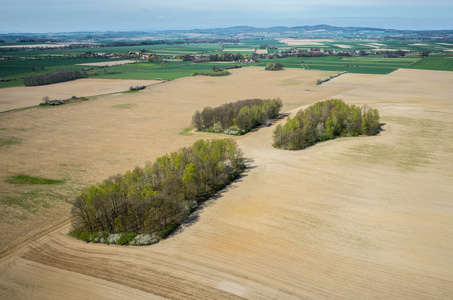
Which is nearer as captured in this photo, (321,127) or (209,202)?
(209,202)

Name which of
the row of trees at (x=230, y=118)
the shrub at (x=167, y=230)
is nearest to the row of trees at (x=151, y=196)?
the shrub at (x=167, y=230)

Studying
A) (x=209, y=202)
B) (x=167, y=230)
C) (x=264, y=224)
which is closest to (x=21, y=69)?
(x=209, y=202)

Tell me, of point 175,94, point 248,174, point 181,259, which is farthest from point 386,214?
point 175,94

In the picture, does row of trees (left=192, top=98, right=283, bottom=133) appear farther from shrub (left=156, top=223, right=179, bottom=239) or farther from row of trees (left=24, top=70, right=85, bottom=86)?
row of trees (left=24, top=70, right=85, bottom=86)

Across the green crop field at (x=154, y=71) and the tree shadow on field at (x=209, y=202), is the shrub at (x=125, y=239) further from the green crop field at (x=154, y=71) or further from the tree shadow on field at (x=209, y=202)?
the green crop field at (x=154, y=71)

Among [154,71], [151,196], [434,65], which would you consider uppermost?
[434,65]

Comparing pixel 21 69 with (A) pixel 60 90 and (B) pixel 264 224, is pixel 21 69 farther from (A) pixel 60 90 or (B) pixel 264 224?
(B) pixel 264 224
